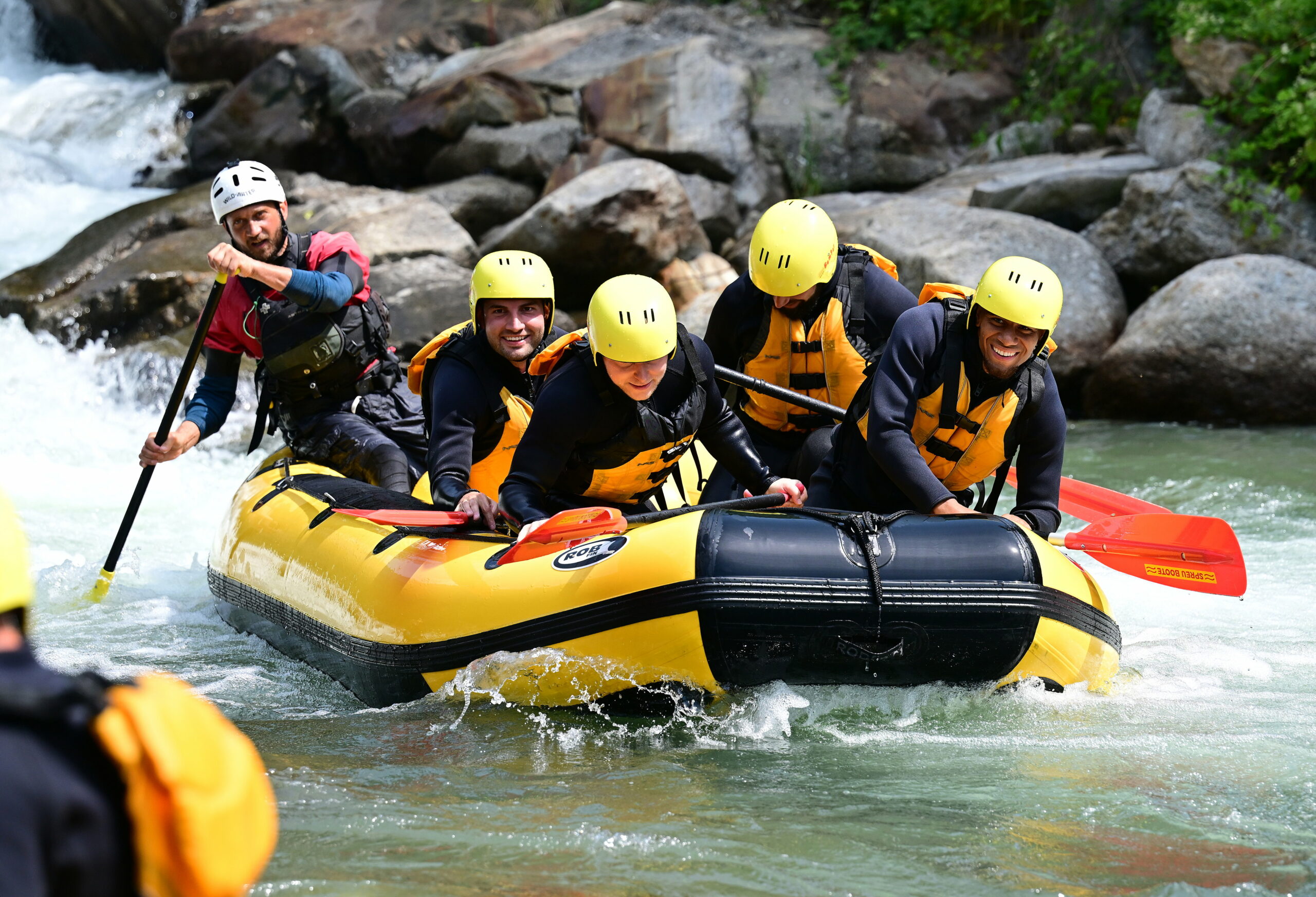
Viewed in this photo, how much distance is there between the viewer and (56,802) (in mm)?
1273

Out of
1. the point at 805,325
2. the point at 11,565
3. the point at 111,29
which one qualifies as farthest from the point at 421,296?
the point at 111,29

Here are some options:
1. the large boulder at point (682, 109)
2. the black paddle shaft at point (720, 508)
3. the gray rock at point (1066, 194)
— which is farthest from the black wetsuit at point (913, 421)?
the large boulder at point (682, 109)

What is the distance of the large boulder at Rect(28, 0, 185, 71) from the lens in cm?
1534

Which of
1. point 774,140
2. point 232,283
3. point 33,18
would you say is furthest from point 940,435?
point 33,18

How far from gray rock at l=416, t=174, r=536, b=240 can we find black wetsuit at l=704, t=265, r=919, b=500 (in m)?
6.98

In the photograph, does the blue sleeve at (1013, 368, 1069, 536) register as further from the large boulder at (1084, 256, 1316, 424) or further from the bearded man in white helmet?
the large boulder at (1084, 256, 1316, 424)

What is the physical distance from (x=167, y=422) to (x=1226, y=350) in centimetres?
645

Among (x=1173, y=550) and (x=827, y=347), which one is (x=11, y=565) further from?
(x=827, y=347)

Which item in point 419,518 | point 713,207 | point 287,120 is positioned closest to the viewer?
point 419,518

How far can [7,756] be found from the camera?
4.14ft

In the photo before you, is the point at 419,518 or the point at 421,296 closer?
the point at 419,518

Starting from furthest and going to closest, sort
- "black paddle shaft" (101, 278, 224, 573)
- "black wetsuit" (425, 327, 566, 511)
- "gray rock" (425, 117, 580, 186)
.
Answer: "gray rock" (425, 117, 580, 186) → "black paddle shaft" (101, 278, 224, 573) → "black wetsuit" (425, 327, 566, 511)

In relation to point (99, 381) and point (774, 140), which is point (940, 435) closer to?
point (99, 381)

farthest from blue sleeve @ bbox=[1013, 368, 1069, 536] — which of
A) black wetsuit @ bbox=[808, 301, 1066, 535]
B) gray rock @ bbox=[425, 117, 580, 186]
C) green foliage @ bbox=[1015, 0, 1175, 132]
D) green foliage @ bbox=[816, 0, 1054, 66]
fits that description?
green foliage @ bbox=[816, 0, 1054, 66]
